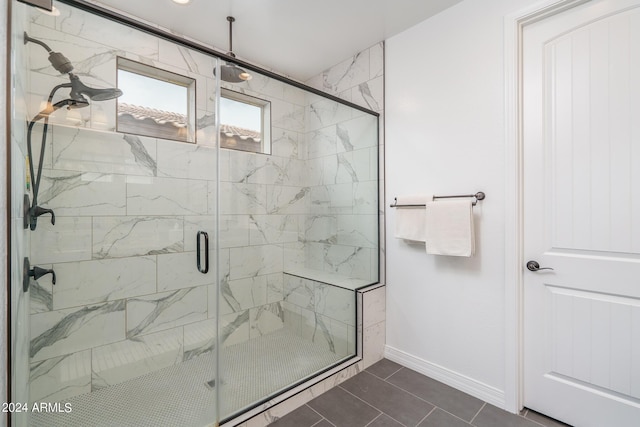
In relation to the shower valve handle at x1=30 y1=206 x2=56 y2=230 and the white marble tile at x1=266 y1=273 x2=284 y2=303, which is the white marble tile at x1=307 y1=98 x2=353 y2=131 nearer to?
the white marble tile at x1=266 y1=273 x2=284 y2=303

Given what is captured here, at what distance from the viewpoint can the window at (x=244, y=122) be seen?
181cm

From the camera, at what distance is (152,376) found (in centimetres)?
182

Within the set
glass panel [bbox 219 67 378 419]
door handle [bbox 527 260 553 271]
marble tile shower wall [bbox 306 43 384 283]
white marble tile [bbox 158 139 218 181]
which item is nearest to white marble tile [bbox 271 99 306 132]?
glass panel [bbox 219 67 378 419]

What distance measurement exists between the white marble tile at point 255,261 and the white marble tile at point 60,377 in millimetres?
951

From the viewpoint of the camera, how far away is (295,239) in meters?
2.37

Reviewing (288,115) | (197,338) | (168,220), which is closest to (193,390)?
(197,338)

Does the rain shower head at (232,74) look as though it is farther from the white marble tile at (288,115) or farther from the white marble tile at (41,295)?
the white marble tile at (41,295)

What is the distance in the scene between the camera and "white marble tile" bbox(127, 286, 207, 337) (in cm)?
184

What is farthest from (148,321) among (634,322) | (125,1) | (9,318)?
(634,322)

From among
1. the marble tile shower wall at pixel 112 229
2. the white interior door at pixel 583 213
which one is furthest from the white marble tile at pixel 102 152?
the white interior door at pixel 583 213

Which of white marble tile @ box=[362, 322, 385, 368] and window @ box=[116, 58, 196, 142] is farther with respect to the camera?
white marble tile @ box=[362, 322, 385, 368]

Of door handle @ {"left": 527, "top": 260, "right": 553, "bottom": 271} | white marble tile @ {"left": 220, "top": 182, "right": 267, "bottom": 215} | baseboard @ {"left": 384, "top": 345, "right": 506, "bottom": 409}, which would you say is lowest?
baseboard @ {"left": 384, "top": 345, "right": 506, "bottom": 409}

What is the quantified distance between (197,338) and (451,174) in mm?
2055

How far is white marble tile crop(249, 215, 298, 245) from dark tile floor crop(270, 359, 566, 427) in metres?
1.12
